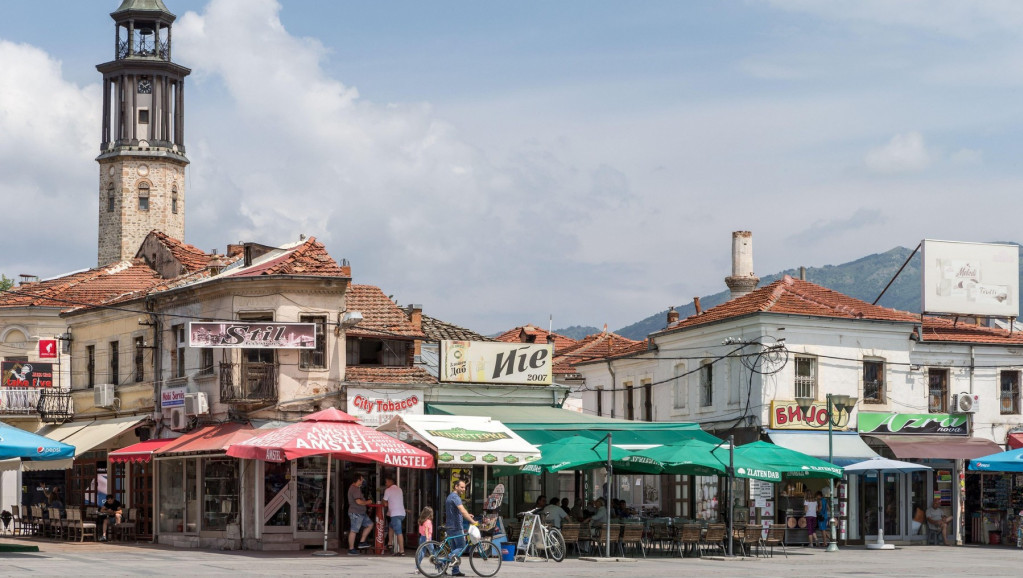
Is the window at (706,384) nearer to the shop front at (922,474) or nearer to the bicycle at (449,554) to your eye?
the shop front at (922,474)

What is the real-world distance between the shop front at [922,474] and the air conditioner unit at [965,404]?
0.30 meters

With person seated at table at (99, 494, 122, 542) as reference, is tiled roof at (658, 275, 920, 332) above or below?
above

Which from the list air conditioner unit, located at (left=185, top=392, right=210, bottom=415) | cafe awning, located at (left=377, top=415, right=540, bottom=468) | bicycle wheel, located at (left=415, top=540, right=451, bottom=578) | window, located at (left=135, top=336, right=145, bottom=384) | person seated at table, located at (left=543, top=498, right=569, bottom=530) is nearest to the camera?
bicycle wheel, located at (left=415, top=540, right=451, bottom=578)

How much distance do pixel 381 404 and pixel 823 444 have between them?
43.5 ft

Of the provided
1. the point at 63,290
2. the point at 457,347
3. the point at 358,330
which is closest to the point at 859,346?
the point at 457,347

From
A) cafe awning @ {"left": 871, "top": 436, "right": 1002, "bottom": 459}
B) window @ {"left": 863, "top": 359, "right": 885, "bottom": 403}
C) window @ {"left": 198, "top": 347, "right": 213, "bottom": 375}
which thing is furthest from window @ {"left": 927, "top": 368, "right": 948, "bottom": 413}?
window @ {"left": 198, "top": 347, "right": 213, "bottom": 375}

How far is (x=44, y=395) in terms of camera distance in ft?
141

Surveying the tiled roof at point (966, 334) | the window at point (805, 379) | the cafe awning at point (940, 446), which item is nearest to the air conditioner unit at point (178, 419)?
the window at point (805, 379)

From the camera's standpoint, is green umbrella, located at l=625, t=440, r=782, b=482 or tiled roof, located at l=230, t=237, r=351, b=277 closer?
green umbrella, located at l=625, t=440, r=782, b=482

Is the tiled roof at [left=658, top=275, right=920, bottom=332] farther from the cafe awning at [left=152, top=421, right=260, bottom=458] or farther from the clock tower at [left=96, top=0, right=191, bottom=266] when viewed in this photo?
the clock tower at [left=96, top=0, right=191, bottom=266]

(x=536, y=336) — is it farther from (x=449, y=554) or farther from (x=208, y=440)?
(x=449, y=554)

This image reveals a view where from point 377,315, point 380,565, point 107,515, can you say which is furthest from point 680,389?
point 380,565

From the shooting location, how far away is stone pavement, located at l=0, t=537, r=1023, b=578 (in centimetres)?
2445

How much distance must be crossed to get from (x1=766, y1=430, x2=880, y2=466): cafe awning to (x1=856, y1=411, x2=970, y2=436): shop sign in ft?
2.64
